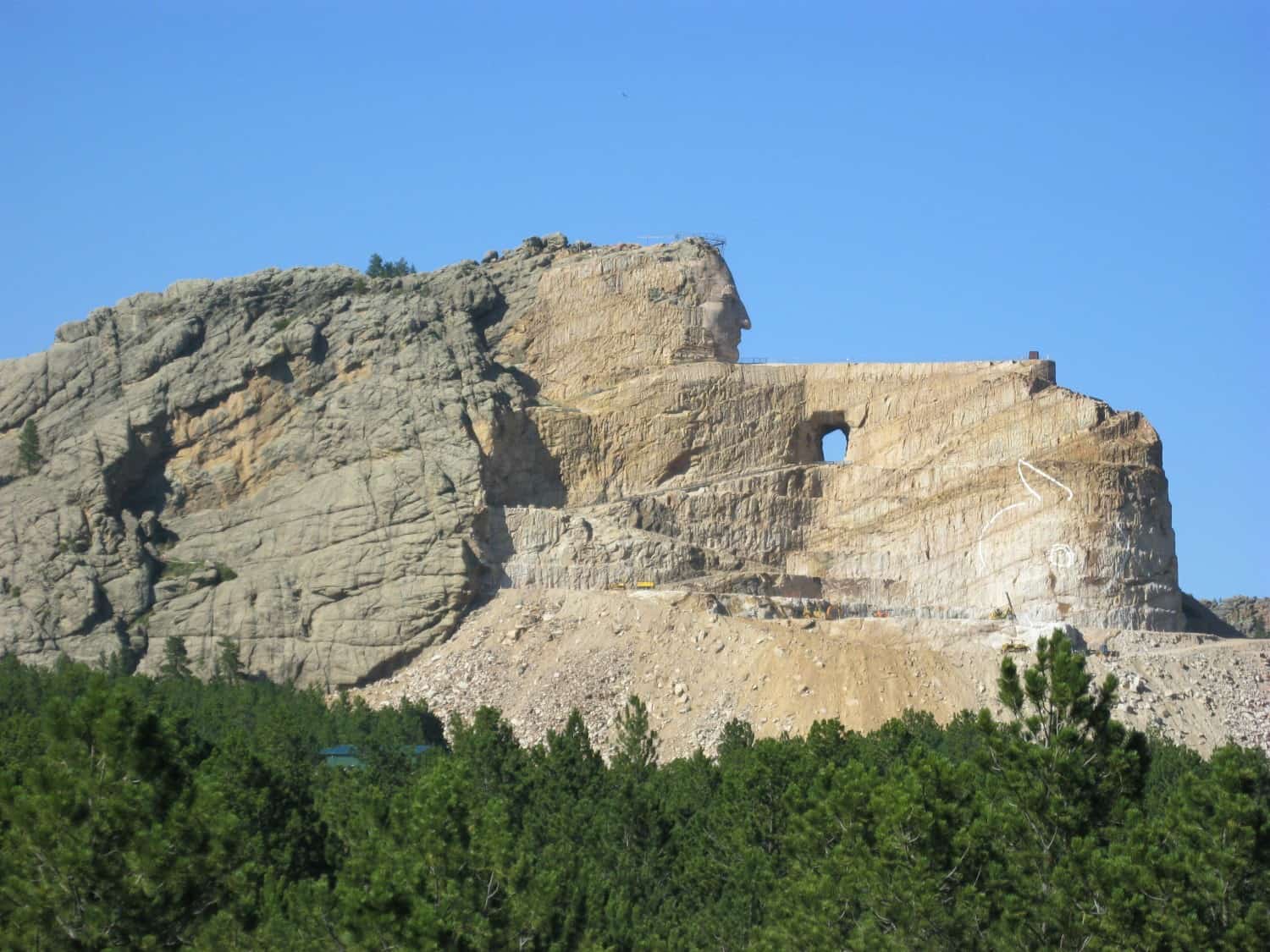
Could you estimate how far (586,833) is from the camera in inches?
2331

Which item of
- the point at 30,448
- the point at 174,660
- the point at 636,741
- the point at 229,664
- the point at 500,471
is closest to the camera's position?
the point at 636,741

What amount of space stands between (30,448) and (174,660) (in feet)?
37.0

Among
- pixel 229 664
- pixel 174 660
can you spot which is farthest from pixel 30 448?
pixel 229 664

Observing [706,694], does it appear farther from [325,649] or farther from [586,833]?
[586,833]

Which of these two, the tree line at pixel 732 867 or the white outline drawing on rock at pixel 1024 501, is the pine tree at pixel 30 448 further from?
the tree line at pixel 732 867

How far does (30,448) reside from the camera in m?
89.4

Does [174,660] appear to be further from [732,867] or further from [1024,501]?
[732,867]

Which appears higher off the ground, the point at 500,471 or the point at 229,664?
the point at 500,471

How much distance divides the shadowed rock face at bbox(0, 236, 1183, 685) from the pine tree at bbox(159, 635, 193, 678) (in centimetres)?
55

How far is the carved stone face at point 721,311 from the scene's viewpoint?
9188cm

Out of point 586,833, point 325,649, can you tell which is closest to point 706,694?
point 325,649

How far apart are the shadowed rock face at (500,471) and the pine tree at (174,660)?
0.55 meters

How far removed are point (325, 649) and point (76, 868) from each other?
39988 mm

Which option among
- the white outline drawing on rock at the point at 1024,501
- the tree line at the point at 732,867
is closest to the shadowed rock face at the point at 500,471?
the white outline drawing on rock at the point at 1024,501
